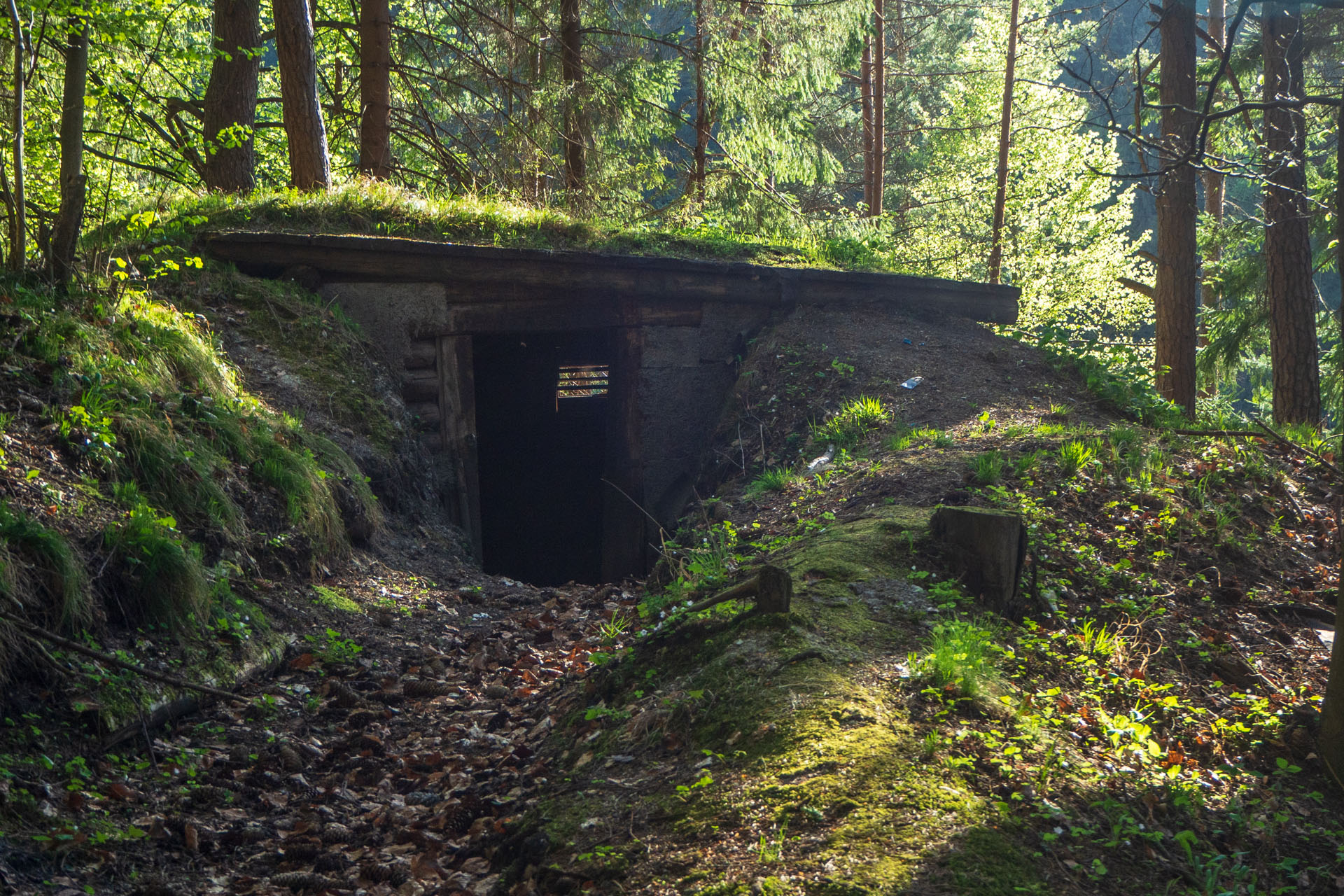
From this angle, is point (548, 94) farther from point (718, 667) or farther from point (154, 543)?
point (718, 667)

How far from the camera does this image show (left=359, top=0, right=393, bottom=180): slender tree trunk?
36.8 feet

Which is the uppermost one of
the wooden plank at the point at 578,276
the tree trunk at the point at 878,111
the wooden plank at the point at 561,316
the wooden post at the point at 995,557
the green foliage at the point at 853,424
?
the tree trunk at the point at 878,111

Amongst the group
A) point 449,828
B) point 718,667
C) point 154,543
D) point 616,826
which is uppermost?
point 154,543

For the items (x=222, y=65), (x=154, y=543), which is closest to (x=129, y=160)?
(x=222, y=65)

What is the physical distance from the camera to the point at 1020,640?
13.5 feet

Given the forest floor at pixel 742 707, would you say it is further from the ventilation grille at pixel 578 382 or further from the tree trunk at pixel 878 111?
the tree trunk at pixel 878 111

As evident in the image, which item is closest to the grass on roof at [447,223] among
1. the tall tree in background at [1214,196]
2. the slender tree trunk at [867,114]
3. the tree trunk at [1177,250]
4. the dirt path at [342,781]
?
the tree trunk at [1177,250]

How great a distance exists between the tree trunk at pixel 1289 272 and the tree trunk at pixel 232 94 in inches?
430

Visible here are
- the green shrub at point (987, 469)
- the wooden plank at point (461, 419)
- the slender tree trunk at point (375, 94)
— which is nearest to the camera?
the green shrub at point (987, 469)

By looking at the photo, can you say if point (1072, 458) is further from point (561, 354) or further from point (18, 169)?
point (561, 354)

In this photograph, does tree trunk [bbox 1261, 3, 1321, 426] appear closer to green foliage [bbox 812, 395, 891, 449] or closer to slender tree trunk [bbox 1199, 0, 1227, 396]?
slender tree trunk [bbox 1199, 0, 1227, 396]

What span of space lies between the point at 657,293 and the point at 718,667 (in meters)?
6.23

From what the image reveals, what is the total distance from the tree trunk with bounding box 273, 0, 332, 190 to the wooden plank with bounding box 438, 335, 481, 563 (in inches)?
112

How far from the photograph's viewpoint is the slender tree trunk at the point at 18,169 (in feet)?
15.9
